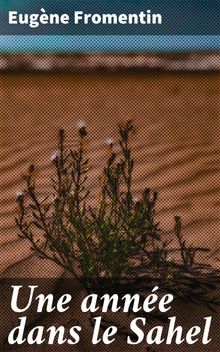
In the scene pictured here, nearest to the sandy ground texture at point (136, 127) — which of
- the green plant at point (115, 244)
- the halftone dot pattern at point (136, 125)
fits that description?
the halftone dot pattern at point (136, 125)

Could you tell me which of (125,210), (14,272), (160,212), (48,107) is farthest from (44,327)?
(48,107)

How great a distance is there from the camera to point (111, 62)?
520cm

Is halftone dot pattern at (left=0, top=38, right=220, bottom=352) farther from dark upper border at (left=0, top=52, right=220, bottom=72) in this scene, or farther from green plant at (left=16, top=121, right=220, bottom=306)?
green plant at (left=16, top=121, right=220, bottom=306)

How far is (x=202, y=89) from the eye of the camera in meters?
5.17

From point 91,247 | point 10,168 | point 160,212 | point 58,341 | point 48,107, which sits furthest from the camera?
point 48,107

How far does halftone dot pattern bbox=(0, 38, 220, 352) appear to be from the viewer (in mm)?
4484

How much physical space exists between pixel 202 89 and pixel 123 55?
55 centimetres

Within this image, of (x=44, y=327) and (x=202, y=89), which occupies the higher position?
(x=202, y=89)

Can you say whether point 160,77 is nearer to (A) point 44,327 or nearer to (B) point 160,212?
(B) point 160,212

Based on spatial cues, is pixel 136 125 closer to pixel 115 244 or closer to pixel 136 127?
pixel 136 127

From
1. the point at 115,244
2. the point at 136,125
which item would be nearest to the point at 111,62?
the point at 136,125

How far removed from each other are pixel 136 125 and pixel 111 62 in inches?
18.6

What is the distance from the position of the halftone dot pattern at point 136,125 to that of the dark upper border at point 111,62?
0.08ft

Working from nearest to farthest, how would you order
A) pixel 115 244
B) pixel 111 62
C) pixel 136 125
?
pixel 115 244 → pixel 136 125 → pixel 111 62
